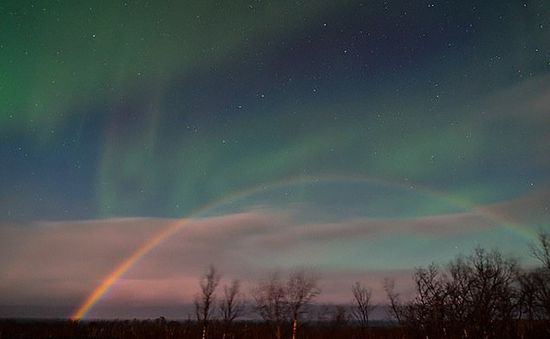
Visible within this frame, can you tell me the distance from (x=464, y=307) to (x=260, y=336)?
6718 cm

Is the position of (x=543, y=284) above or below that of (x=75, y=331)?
above

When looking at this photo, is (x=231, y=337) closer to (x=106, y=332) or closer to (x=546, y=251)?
(x=106, y=332)

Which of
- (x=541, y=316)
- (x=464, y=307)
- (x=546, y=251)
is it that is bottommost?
(x=541, y=316)

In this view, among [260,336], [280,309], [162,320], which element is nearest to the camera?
[280,309]

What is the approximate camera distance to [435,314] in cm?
3662

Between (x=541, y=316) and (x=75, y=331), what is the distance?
3894 inches

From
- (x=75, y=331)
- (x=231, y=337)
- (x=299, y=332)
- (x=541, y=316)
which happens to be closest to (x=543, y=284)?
(x=541, y=316)

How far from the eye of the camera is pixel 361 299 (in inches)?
4584

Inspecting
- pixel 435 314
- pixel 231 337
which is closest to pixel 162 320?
pixel 231 337

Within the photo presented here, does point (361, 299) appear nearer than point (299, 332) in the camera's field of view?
No

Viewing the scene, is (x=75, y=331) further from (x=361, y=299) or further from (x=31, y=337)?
(x=361, y=299)

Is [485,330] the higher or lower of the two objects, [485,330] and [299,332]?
the higher

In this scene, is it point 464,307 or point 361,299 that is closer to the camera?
point 464,307

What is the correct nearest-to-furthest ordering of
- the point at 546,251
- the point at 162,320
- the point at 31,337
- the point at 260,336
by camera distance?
the point at 546,251, the point at 31,337, the point at 260,336, the point at 162,320
